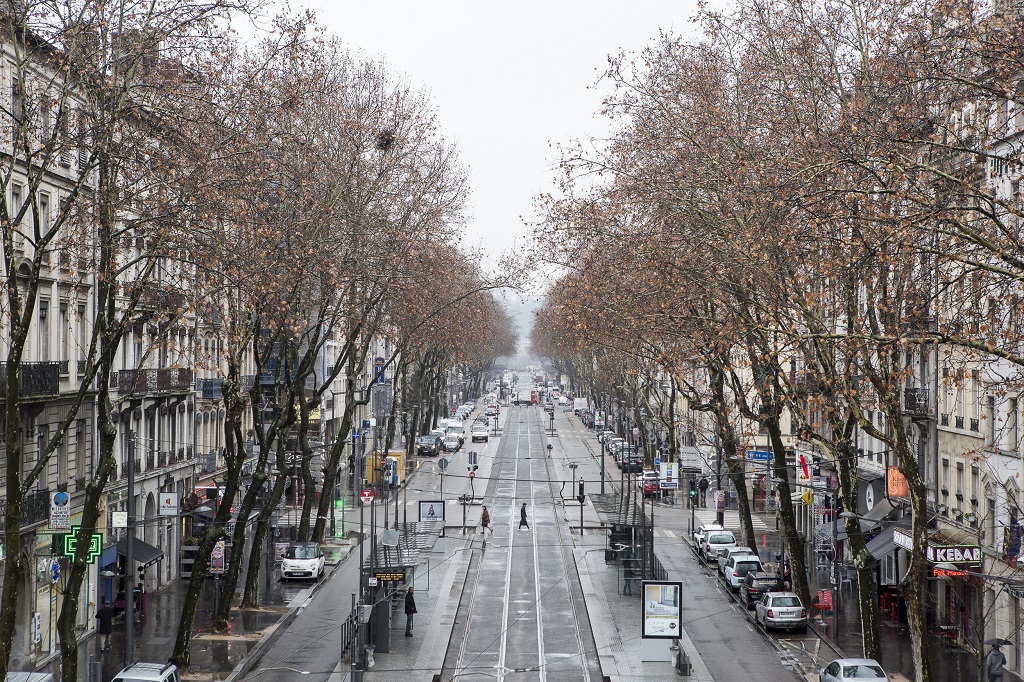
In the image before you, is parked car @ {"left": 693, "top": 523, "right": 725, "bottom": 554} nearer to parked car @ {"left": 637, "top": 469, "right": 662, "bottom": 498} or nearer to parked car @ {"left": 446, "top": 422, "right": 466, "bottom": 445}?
parked car @ {"left": 637, "top": 469, "right": 662, "bottom": 498}

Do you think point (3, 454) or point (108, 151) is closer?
point (108, 151)

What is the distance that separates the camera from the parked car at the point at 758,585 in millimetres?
43481

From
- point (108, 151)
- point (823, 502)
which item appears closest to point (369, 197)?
point (108, 151)

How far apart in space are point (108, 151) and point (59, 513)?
9487mm

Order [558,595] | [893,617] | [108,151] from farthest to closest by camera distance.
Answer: [558,595], [893,617], [108,151]

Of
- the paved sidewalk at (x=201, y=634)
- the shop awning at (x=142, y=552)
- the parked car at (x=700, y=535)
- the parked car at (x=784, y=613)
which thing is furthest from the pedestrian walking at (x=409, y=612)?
the parked car at (x=700, y=535)

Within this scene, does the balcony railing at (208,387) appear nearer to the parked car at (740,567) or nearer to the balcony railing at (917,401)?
the parked car at (740,567)

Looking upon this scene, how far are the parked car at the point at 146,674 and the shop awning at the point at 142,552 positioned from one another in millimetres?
13547

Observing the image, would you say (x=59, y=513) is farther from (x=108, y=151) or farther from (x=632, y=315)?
(x=632, y=315)

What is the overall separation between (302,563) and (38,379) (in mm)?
18710

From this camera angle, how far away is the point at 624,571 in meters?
47.8

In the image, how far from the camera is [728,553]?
51000 mm

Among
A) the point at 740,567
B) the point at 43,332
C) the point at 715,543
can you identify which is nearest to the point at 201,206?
the point at 43,332

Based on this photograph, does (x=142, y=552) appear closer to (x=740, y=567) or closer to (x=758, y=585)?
(x=758, y=585)
